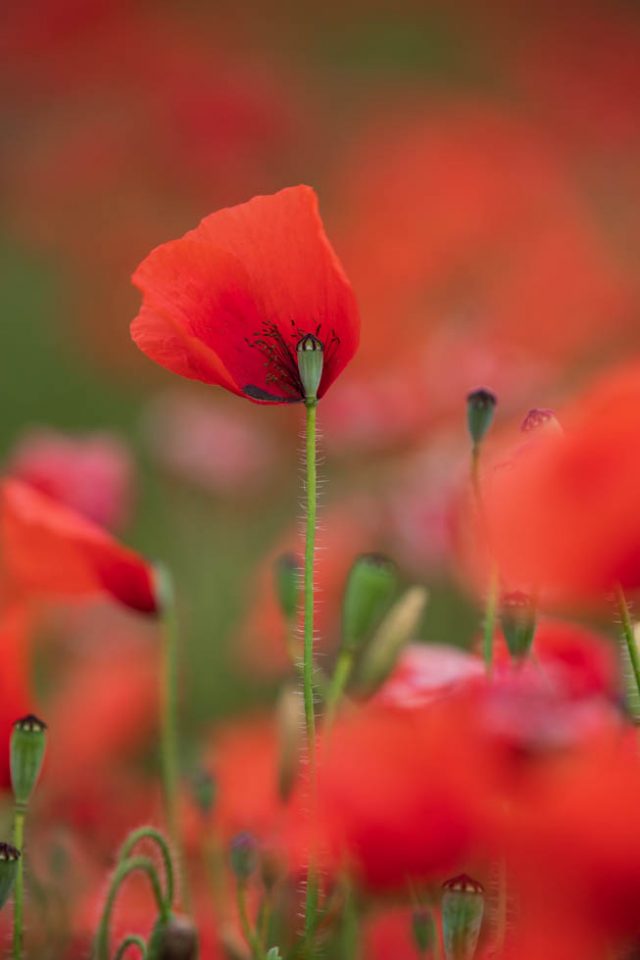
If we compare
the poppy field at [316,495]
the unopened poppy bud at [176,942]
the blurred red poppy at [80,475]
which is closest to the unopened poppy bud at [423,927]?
the poppy field at [316,495]

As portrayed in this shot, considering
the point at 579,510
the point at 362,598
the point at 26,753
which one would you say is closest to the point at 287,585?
the point at 362,598

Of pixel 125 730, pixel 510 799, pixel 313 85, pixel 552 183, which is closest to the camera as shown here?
pixel 510 799

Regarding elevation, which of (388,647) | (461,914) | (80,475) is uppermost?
(80,475)

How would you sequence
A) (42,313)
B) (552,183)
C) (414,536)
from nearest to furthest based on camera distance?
(414,536) < (552,183) < (42,313)

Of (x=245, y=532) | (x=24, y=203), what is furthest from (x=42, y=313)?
(x=245, y=532)

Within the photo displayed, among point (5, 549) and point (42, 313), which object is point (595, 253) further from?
point (5, 549)

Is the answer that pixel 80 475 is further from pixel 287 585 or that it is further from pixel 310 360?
pixel 310 360
